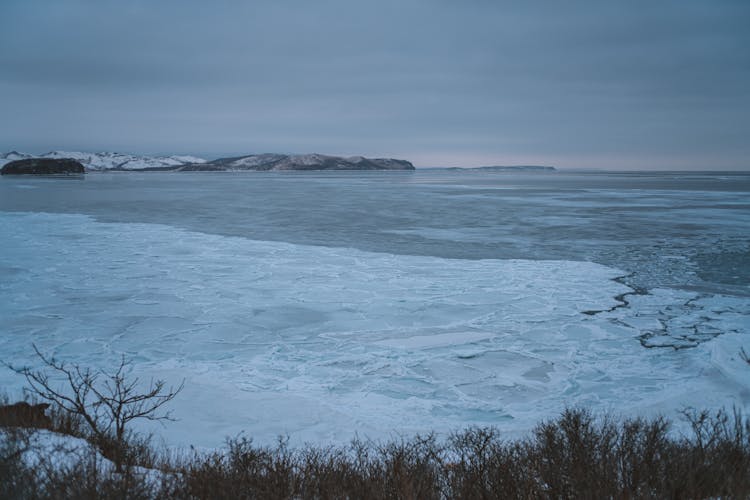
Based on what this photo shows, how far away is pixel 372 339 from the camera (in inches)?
272

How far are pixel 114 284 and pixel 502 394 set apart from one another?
7.65 metres

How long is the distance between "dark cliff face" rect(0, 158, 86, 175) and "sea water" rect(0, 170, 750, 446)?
345 feet

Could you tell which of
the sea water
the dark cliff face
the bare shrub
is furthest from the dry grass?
the dark cliff face

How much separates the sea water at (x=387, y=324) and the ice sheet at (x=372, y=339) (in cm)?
3

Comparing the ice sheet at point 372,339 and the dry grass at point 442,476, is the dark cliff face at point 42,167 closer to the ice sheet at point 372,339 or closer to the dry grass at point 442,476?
the ice sheet at point 372,339

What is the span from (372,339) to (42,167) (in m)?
119

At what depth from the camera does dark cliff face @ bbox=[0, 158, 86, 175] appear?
102m

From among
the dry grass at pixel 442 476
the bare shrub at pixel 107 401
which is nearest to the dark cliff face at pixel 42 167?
the bare shrub at pixel 107 401

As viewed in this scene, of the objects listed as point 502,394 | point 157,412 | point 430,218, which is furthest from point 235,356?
point 430,218

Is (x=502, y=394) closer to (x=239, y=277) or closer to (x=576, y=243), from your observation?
(x=239, y=277)

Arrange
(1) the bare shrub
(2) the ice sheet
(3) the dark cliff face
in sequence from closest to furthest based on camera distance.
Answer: (1) the bare shrub
(2) the ice sheet
(3) the dark cliff face

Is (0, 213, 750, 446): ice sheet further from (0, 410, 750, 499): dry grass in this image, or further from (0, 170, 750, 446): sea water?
(0, 410, 750, 499): dry grass

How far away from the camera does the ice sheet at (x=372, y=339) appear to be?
16.5ft

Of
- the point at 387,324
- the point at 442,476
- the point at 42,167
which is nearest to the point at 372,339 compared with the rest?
the point at 387,324
